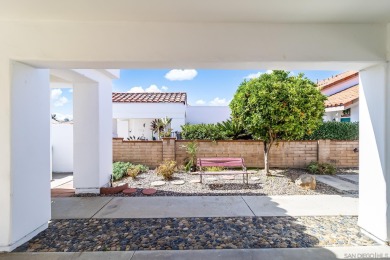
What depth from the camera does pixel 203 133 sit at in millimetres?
9773

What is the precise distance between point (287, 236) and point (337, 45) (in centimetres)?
321

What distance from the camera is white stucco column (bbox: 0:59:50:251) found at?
11.0 ft

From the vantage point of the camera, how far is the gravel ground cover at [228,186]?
6241mm

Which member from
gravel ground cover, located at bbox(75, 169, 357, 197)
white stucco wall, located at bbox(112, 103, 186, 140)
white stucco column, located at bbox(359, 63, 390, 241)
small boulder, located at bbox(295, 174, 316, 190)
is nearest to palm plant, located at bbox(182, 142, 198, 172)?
gravel ground cover, located at bbox(75, 169, 357, 197)

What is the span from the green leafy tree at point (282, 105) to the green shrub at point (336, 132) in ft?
8.31

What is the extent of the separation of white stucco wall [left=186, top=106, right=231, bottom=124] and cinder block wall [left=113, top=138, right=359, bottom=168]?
380 inches

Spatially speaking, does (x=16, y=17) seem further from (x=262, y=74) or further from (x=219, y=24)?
(x=262, y=74)

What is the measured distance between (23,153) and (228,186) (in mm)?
5260

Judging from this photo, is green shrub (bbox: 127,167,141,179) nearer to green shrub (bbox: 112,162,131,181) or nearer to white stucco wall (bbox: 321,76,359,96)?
green shrub (bbox: 112,162,131,181)

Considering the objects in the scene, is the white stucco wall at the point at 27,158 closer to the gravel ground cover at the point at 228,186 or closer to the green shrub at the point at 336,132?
the gravel ground cover at the point at 228,186

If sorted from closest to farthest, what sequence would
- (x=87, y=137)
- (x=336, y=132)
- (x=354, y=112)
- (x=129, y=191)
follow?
1. (x=87, y=137)
2. (x=129, y=191)
3. (x=336, y=132)
4. (x=354, y=112)

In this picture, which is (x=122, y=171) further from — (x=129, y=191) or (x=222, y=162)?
(x=222, y=162)

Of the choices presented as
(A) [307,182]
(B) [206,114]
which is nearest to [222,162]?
(A) [307,182]

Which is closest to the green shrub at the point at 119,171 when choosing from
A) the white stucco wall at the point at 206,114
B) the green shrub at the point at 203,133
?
the green shrub at the point at 203,133
